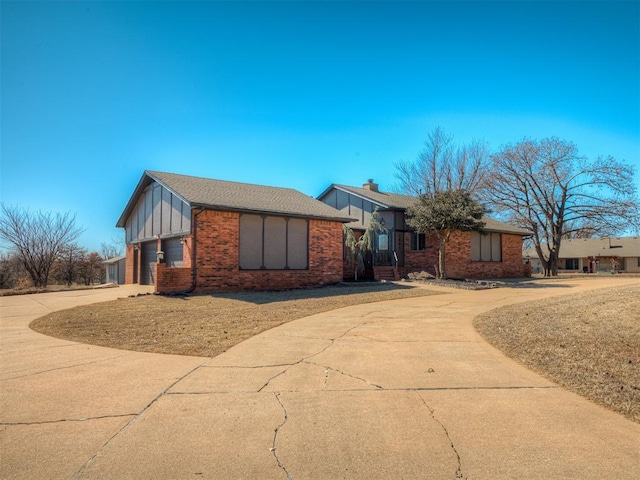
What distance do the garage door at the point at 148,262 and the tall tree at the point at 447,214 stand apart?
41.4 feet

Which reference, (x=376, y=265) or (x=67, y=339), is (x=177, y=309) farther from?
(x=376, y=265)

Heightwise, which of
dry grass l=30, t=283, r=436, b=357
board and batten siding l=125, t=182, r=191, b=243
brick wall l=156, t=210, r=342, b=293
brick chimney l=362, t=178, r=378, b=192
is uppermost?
brick chimney l=362, t=178, r=378, b=192

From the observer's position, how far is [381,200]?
74.2 feet

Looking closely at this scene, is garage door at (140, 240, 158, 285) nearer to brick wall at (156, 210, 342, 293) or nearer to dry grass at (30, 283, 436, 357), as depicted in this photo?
brick wall at (156, 210, 342, 293)

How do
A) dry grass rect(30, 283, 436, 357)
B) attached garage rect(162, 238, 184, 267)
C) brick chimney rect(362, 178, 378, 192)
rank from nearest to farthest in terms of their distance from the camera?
dry grass rect(30, 283, 436, 357) < attached garage rect(162, 238, 184, 267) < brick chimney rect(362, 178, 378, 192)

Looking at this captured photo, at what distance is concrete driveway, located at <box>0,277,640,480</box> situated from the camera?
2.84 meters

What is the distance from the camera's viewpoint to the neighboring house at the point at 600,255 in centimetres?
4475

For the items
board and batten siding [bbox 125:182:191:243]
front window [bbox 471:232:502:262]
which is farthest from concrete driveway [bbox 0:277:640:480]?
front window [bbox 471:232:502:262]

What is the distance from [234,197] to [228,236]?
217 centimetres

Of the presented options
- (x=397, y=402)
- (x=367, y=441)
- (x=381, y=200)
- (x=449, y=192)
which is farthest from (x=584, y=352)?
(x=381, y=200)

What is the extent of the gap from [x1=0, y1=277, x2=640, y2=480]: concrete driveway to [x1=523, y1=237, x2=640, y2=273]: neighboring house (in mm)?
44677

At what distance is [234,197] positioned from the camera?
16.4m

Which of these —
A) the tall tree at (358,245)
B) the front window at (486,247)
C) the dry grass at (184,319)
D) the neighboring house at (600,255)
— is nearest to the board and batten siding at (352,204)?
the tall tree at (358,245)

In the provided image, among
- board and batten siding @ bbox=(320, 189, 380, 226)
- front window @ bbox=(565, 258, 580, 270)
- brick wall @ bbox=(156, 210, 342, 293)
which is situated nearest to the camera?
brick wall @ bbox=(156, 210, 342, 293)
